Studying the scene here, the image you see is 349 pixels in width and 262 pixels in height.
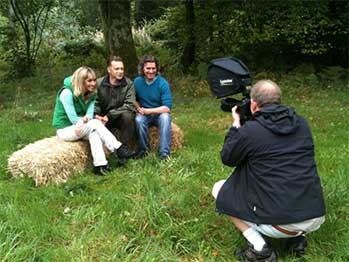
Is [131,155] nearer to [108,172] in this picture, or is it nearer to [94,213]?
[108,172]

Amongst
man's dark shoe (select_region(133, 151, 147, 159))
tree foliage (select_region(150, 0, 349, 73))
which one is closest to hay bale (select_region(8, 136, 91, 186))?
man's dark shoe (select_region(133, 151, 147, 159))

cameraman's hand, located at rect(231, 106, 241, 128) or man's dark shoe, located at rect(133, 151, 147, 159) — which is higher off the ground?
cameraman's hand, located at rect(231, 106, 241, 128)

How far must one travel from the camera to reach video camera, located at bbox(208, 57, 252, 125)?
3.80 m

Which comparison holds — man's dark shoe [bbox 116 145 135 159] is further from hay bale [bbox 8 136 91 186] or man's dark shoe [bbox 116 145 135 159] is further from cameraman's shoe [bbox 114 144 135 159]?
hay bale [bbox 8 136 91 186]

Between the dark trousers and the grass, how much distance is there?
52 centimetres

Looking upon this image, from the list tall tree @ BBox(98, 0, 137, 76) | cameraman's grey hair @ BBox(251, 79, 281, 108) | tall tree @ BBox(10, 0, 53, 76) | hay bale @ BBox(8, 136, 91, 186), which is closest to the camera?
cameraman's grey hair @ BBox(251, 79, 281, 108)

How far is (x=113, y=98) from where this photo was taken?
6207 millimetres

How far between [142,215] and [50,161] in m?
1.63

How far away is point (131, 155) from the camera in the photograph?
19.5ft

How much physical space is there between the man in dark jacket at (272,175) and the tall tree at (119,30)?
860 cm

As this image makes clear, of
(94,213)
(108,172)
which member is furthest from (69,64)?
(94,213)

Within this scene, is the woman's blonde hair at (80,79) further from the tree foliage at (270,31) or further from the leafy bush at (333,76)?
the tree foliage at (270,31)

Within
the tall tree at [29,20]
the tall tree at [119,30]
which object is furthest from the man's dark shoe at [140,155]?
the tall tree at [29,20]

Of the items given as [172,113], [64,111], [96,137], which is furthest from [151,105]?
[172,113]
